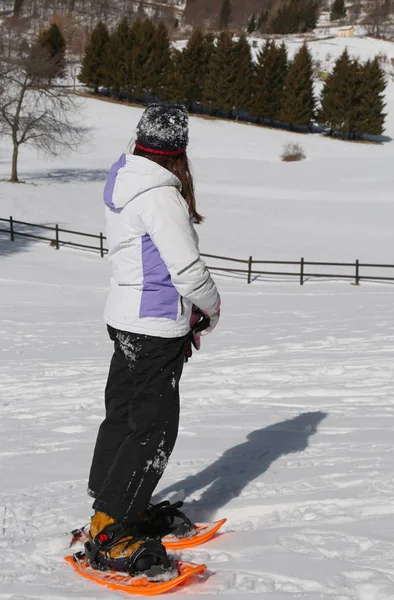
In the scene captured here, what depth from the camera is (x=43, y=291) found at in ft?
60.7

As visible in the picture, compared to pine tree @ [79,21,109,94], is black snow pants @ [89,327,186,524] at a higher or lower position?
lower

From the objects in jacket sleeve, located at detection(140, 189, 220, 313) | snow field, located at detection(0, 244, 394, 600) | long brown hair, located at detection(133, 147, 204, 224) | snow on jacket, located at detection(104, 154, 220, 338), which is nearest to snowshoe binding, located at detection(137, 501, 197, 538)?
snow field, located at detection(0, 244, 394, 600)

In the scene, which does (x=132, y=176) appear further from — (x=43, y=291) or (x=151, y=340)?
(x=43, y=291)

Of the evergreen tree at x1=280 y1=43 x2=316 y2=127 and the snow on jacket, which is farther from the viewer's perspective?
the evergreen tree at x1=280 y1=43 x2=316 y2=127

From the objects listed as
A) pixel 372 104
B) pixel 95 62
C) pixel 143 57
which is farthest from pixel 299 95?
pixel 95 62

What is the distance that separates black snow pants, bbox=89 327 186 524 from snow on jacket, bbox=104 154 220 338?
0.09 meters

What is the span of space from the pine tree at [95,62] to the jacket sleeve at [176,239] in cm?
6743

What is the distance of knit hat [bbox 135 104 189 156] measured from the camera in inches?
124

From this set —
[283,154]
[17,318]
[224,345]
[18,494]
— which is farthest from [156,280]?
[283,154]

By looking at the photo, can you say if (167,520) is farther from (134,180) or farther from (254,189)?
(254,189)

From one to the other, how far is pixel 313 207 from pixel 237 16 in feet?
524

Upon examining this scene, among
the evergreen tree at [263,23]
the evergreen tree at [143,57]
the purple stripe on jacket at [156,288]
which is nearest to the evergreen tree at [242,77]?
the evergreen tree at [143,57]

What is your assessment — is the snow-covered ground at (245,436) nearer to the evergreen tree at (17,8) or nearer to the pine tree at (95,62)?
the pine tree at (95,62)

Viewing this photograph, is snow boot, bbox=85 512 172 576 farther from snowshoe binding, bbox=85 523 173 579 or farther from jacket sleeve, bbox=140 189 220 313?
jacket sleeve, bbox=140 189 220 313
